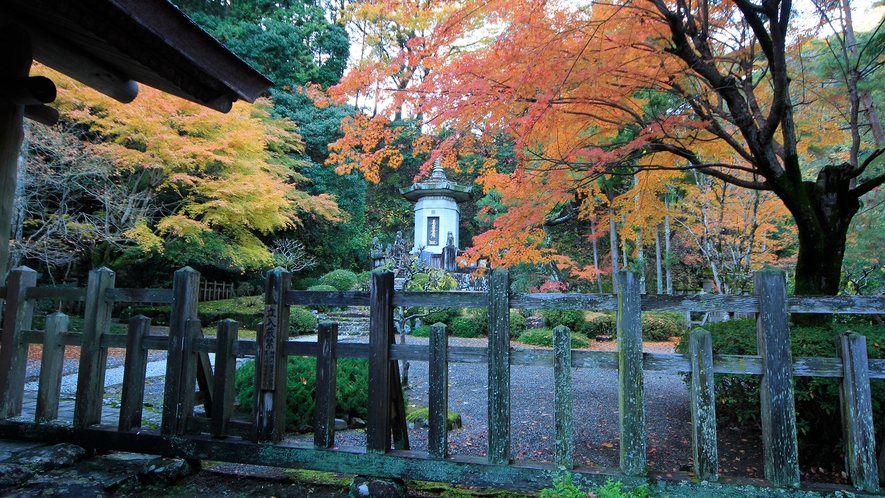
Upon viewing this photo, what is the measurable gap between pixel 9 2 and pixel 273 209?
32.5 feet

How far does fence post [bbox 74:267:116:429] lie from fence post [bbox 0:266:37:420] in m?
0.55

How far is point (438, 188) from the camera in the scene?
22.7m

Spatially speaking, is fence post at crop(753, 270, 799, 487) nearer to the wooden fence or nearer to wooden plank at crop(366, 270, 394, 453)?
the wooden fence

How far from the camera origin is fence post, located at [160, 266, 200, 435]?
10.6 ft

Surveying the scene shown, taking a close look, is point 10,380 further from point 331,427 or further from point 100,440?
point 331,427

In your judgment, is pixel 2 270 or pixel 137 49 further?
pixel 2 270

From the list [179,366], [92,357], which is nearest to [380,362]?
[179,366]

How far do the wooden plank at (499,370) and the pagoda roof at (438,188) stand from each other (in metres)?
20.0

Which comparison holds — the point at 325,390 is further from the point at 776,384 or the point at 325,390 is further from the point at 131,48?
the point at 776,384

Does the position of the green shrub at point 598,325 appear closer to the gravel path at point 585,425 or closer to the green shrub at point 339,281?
the gravel path at point 585,425

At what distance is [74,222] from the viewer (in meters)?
10.3

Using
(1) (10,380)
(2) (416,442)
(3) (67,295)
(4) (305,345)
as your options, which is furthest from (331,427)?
(1) (10,380)

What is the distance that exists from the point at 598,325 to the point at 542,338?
2.42 meters

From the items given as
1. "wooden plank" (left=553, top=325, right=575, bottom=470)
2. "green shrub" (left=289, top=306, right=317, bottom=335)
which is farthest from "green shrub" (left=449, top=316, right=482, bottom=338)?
"wooden plank" (left=553, top=325, right=575, bottom=470)
